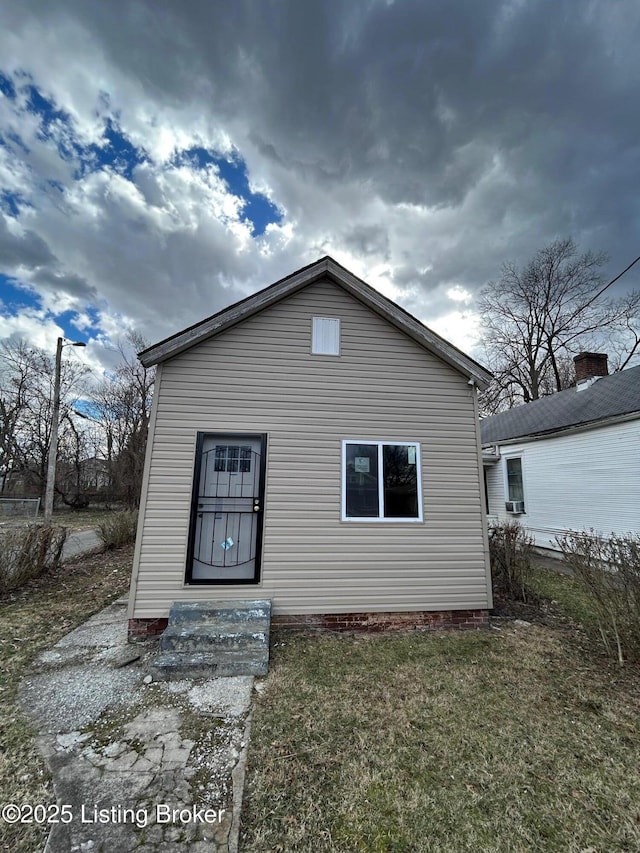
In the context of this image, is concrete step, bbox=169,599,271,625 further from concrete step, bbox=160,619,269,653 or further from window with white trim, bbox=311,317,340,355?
window with white trim, bbox=311,317,340,355

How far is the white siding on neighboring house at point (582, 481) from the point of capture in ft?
29.0

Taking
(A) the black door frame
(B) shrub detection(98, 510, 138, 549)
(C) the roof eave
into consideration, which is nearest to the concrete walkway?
(A) the black door frame

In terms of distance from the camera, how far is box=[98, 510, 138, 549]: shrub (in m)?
10.9

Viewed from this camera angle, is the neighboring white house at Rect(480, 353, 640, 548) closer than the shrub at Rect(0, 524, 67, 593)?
No

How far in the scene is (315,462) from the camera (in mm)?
5270

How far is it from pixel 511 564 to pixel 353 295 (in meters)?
5.70

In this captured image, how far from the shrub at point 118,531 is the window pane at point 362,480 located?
9139 mm

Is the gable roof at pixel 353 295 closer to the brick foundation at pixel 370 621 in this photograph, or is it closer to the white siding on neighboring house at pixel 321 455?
the white siding on neighboring house at pixel 321 455

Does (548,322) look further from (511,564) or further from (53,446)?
(53,446)

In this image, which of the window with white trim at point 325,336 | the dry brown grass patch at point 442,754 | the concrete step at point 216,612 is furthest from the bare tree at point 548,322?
the concrete step at point 216,612

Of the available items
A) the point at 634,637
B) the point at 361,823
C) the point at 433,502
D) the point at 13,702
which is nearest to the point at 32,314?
the point at 13,702

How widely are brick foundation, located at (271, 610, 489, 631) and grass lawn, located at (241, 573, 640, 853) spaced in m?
0.39

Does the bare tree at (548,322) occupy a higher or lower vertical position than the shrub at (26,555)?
higher

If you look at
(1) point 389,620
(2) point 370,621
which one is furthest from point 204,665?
(1) point 389,620
